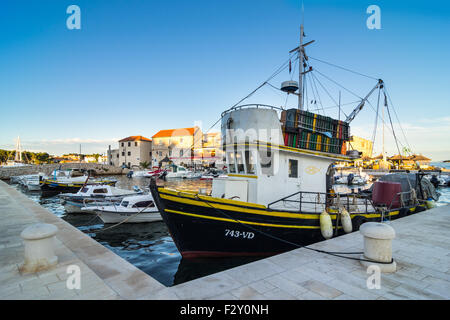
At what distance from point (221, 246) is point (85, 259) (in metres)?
3.80

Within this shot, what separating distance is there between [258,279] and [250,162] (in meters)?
4.85

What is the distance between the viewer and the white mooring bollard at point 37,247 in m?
5.31

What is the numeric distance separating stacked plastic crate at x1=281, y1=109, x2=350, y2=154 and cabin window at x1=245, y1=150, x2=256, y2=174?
146 cm

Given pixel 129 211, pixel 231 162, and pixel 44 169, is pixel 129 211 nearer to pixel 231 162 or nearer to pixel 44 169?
pixel 231 162

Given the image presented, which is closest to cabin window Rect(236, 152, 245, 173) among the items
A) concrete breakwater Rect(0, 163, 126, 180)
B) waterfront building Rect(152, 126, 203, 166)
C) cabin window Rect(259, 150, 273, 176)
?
cabin window Rect(259, 150, 273, 176)

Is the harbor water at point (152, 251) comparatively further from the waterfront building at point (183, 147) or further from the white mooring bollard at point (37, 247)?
the waterfront building at point (183, 147)

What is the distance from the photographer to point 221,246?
784cm

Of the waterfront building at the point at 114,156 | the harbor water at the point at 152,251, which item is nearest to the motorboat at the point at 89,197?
the harbor water at the point at 152,251

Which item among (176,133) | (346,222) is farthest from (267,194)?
(176,133)

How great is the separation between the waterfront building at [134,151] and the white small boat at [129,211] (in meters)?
72.1

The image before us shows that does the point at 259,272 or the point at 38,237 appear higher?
the point at 38,237

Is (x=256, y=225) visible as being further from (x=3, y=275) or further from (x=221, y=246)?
(x=3, y=275)

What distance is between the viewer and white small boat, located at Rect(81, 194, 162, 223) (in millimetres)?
15177

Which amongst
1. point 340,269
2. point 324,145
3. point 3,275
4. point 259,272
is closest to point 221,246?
point 259,272
